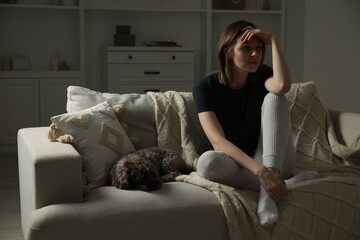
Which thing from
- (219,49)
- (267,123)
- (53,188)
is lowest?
(53,188)

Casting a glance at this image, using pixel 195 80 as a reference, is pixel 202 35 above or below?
above

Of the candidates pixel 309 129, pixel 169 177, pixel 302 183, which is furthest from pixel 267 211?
pixel 309 129

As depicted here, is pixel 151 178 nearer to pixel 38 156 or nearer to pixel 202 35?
pixel 38 156

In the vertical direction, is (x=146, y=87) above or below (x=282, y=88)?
below

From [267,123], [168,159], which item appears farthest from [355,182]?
[168,159]

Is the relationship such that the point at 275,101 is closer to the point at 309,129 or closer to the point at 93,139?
the point at 309,129

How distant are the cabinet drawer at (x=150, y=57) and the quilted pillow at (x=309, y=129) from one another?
8.14 ft

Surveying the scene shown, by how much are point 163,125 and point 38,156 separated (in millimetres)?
735

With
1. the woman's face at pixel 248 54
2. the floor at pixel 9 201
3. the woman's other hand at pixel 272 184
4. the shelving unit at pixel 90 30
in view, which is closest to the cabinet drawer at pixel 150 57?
the shelving unit at pixel 90 30

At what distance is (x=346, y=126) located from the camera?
2.83 metres

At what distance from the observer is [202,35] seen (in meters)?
5.72

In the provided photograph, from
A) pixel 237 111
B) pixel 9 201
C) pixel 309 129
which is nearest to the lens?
pixel 237 111

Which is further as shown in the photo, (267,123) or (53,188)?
(267,123)

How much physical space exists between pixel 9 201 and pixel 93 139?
4.46ft
